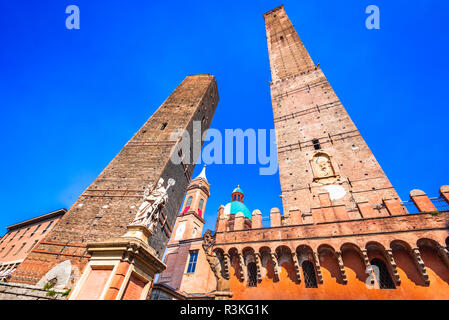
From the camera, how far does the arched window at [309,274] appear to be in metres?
8.66

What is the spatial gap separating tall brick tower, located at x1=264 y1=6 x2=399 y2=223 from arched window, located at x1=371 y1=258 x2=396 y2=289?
96.0 inches

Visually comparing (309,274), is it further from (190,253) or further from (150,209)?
(190,253)

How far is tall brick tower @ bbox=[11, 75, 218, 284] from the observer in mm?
10328

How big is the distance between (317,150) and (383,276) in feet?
27.3

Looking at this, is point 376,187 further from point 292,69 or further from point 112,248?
point 292,69

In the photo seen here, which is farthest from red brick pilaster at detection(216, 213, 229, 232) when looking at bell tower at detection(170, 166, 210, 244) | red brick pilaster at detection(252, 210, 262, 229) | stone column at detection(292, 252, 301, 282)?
bell tower at detection(170, 166, 210, 244)

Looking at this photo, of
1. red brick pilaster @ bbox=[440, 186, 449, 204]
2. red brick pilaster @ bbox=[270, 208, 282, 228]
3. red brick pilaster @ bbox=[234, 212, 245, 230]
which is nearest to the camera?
red brick pilaster @ bbox=[440, 186, 449, 204]

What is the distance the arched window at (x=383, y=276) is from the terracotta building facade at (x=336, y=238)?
3cm

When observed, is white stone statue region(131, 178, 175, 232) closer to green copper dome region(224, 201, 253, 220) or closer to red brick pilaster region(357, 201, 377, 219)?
red brick pilaster region(357, 201, 377, 219)

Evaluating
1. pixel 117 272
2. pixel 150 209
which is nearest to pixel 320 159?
pixel 150 209

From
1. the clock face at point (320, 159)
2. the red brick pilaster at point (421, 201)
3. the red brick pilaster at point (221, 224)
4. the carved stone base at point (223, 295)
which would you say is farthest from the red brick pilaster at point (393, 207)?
the carved stone base at point (223, 295)
